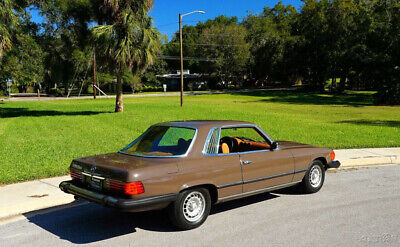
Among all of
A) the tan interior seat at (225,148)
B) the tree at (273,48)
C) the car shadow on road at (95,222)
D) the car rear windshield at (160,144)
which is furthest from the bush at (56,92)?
the tan interior seat at (225,148)

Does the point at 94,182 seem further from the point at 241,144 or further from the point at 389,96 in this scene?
the point at 389,96

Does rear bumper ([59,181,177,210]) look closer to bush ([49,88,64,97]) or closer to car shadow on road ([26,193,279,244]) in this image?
car shadow on road ([26,193,279,244])

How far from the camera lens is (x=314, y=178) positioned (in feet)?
22.5

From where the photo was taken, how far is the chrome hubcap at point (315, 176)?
6801 millimetres

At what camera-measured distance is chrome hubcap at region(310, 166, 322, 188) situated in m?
6.80

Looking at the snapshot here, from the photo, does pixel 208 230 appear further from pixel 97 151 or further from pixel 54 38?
pixel 54 38

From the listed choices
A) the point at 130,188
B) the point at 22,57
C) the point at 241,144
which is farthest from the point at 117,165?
the point at 22,57

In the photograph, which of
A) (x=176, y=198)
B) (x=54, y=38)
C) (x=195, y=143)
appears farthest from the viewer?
(x=54, y=38)

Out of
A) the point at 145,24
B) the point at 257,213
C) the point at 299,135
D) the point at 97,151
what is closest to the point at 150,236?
the point at 257,213

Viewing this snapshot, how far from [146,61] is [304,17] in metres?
41.8

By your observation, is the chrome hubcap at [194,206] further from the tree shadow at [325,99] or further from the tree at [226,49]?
the tree at [226,49]

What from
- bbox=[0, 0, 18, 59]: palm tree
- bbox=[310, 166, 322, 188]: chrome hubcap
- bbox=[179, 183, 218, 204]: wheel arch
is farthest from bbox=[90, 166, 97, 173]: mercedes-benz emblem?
bbox=[0, 0, 18, 59]: palm tree

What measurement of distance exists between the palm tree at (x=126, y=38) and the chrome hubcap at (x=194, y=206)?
17913 millimetres

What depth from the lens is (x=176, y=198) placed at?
482 cm
